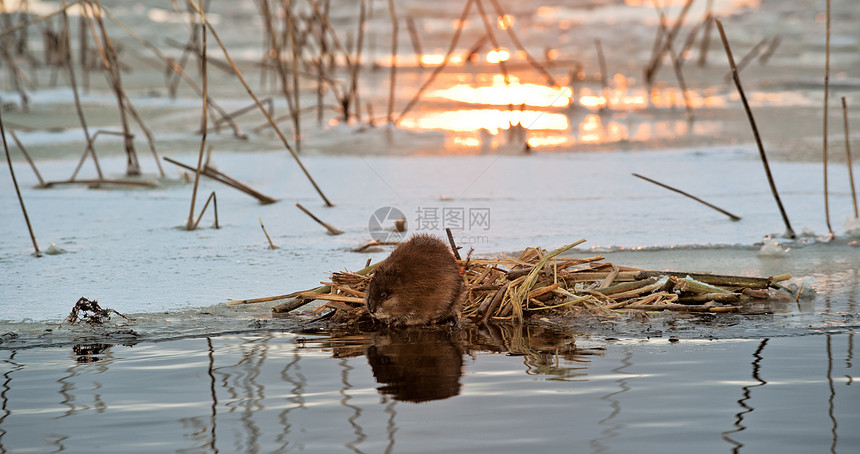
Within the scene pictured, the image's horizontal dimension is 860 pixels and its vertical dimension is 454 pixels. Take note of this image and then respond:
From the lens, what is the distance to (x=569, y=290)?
2947 millimetres

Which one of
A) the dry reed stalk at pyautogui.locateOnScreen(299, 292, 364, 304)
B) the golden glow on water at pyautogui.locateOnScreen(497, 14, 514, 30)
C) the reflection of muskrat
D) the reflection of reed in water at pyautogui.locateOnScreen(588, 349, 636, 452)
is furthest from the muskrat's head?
the golden glow on water at pyautogui.locateOnScreen(497, 14, 514, 30)

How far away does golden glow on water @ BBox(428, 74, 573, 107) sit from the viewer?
7661 mm

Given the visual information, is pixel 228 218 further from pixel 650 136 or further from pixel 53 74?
pixel 53 74

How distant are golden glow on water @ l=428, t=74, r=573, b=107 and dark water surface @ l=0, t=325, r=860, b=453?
520cm

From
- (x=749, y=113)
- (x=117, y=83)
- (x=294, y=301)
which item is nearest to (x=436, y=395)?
(x=294, y=301)

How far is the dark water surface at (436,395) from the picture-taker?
72.0 inches

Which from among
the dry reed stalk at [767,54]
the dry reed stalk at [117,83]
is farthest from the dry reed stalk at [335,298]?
the dry reed stalk at [767,54]

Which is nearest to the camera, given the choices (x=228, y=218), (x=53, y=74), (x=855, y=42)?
(x=228, y=218)

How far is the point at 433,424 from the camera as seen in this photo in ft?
6.29

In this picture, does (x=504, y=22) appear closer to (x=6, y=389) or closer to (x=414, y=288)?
(x=414, y=288)

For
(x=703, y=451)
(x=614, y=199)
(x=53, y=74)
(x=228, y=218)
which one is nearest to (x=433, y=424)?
(x=703, y=451)

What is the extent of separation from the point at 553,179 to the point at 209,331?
298 centimetres

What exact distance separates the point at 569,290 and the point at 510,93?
4.83 m

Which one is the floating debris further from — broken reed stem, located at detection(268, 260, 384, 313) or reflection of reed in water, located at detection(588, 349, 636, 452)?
reflection of reed in water, located at detection(588, 349, 636, 452)
